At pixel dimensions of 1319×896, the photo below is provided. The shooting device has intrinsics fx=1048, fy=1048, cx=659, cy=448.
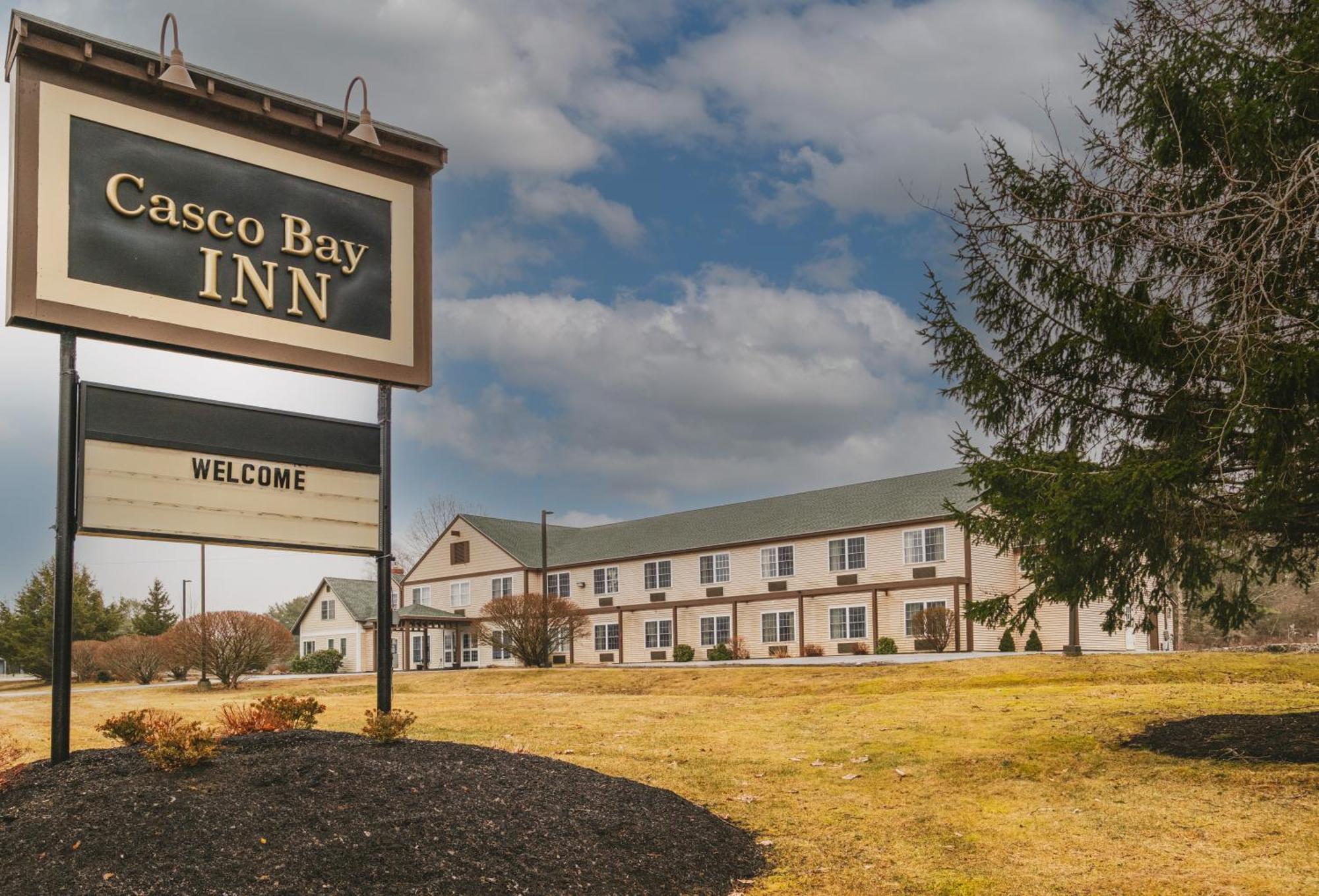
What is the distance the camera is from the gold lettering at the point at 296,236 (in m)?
9.32

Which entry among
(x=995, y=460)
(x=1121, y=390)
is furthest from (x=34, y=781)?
(x=1121, y=390)

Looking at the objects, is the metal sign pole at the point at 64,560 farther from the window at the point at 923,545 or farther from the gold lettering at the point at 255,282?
the window at the point at 923,545

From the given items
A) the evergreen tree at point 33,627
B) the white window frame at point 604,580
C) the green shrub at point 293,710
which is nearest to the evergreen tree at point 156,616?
the evergreen tree at point 33,627

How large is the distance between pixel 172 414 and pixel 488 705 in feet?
46.8

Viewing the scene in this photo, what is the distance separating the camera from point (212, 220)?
8906mm

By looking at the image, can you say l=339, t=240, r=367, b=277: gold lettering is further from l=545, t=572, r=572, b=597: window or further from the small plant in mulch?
l=545, t=572, r=572, b=597: window

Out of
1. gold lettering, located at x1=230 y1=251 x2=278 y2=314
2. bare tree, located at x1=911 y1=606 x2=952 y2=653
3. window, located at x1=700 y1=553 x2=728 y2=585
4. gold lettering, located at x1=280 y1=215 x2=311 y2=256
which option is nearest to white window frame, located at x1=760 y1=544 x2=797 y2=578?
window, located at x1=700 y1=553 x2=728 y2=585

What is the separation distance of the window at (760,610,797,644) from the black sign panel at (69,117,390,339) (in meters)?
34.2

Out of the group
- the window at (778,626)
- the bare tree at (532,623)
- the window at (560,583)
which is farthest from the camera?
the window at (560,583)

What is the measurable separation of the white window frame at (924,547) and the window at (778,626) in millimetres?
5545

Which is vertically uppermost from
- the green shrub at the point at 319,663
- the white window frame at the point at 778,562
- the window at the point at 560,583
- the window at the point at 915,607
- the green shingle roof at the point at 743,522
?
the green shingle roof at the point at 743,522

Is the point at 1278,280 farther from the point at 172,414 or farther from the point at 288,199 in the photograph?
the point at 172,414

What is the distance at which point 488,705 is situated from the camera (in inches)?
850

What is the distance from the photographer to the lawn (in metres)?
8.02
